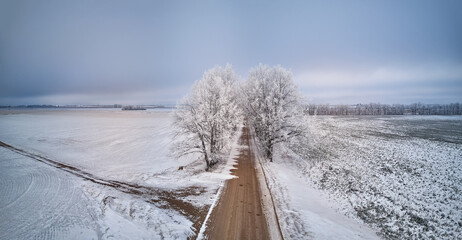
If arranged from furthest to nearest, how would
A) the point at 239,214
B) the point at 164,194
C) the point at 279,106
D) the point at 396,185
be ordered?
the point at 279,106 < the point at 396,185 < the point at 164,194 < the point at 239,214

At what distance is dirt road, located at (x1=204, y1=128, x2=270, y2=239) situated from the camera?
9805 millimetres

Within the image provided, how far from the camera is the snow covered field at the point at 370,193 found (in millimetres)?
10422

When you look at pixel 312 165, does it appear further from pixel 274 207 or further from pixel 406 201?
pixel 274 207

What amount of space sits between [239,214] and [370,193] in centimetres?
1050

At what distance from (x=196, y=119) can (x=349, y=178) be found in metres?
15.6

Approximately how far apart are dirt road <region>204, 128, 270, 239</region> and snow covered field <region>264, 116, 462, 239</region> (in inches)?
55.9

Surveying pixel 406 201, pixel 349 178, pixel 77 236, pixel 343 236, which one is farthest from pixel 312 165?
pixel 77 236

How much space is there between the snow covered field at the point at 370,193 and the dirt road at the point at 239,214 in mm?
1419

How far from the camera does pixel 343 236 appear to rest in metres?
9.80

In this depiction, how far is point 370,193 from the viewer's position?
14492mm

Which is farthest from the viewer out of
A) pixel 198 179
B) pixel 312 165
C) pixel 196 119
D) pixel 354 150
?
pixel 354 150

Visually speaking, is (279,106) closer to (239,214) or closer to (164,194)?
(239,214)

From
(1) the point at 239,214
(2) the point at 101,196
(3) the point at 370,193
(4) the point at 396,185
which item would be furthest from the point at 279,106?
(2) the point at 101,196

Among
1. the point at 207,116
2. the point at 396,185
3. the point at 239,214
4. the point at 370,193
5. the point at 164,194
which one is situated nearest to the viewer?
the point at 239,214
